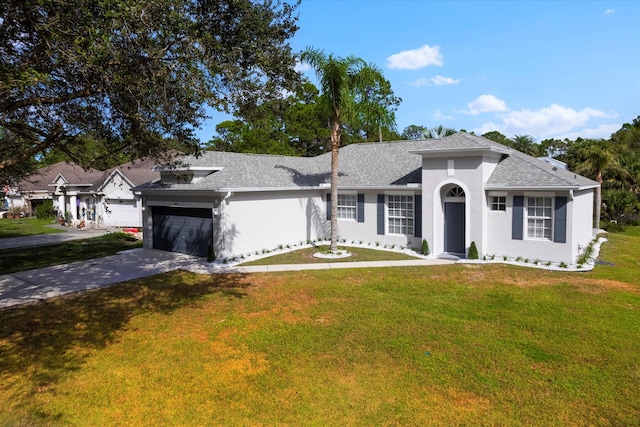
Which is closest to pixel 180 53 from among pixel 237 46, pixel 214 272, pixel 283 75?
pixel 237 46

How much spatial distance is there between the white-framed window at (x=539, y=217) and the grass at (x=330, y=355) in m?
3.02

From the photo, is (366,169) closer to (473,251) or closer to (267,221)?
(267,221)

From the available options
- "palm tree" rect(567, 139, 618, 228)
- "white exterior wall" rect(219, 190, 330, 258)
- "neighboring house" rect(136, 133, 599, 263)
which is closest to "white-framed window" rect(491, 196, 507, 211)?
"neighboring house" rect(136, 133, 599, 263)

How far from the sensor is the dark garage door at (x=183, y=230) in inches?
695

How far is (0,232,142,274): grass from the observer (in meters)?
16.7

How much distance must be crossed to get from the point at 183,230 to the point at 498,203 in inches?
553

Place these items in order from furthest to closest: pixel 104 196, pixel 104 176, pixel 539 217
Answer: pixel 104 176
pixel 104 196
pixel 539 217

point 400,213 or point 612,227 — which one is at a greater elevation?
point 400,213

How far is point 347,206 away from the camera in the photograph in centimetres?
2081

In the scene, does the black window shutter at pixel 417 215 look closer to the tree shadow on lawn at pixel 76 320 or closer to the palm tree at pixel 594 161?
the tree shadow on lawn at pixel 76 320

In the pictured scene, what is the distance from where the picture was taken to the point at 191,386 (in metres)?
6.62

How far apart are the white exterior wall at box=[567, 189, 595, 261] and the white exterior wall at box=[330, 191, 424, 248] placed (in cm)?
594

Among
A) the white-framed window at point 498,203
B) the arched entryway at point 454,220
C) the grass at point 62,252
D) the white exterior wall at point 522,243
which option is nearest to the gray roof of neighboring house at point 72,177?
the grass at point 62,252

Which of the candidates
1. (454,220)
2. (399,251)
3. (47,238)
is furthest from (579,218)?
(47,238)
